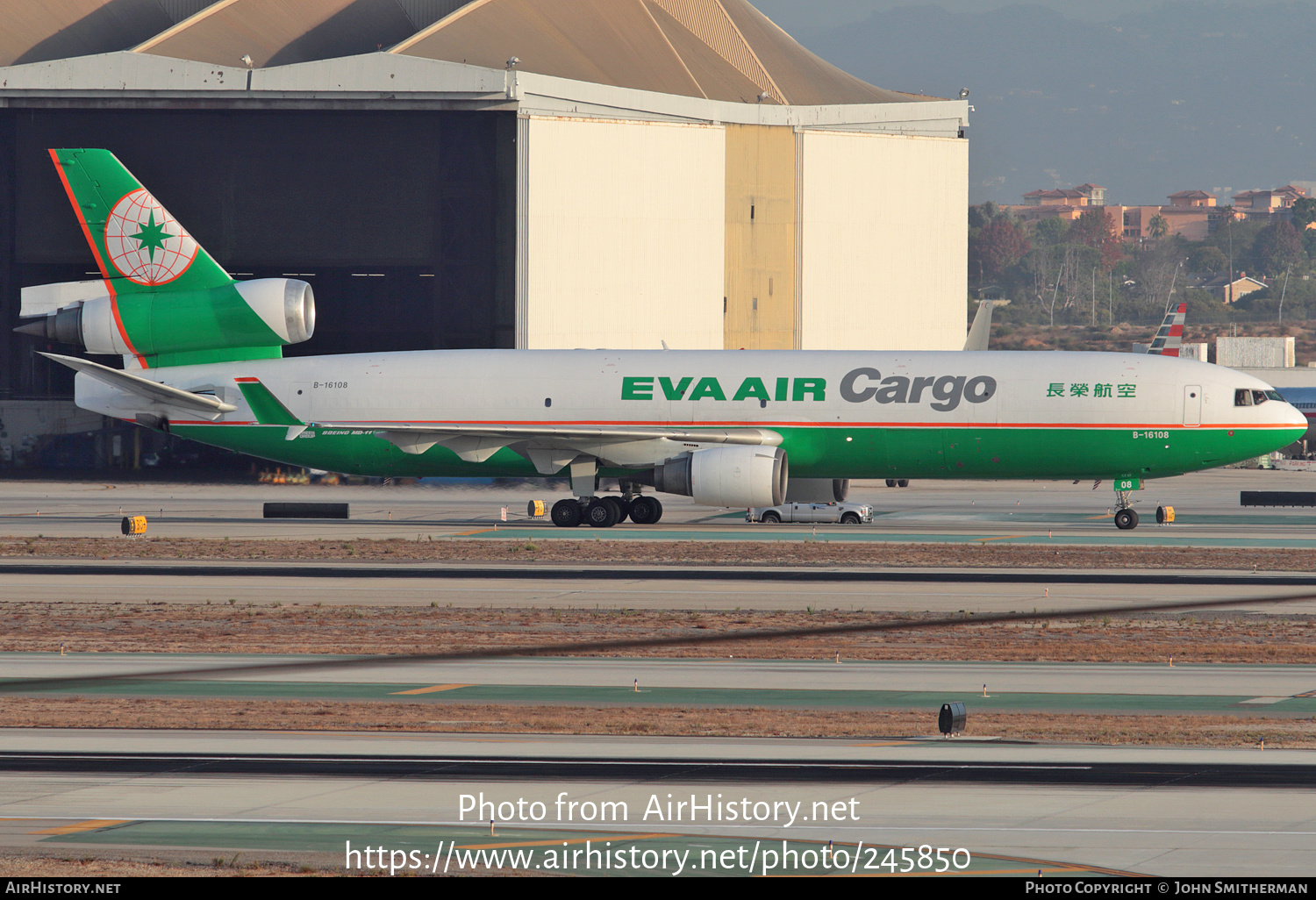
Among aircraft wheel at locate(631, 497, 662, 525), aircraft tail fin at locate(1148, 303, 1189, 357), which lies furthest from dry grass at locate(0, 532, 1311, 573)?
aircraft tail fin at locate(1148, 303, 1189, 357)

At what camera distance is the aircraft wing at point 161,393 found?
45.4 meters

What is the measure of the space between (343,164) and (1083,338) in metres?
151

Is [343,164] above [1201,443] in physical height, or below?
above

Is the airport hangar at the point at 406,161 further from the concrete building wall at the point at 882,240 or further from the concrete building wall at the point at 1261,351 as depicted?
the concrete building wall at the point at 1261,351

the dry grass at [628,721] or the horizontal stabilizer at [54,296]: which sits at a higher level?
the horizontal stabilizer at [54,296]

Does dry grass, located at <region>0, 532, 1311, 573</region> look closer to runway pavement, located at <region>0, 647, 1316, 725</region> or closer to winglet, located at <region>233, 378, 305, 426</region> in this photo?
winglet, located at <region>233, 378, 305, 426</region>

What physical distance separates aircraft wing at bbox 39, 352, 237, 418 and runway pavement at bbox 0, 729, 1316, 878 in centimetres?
3009

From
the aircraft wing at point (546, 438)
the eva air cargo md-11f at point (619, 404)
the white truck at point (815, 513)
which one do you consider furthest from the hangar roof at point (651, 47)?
the white truck at point (815, 513)

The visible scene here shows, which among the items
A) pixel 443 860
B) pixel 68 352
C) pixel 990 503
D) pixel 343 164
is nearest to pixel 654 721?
pixel 443 860

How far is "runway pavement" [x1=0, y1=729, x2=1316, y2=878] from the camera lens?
12.6m

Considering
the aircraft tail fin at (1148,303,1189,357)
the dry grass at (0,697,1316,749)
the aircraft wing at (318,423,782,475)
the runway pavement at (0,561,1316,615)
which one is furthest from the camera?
the aircraft tail fin at (1148,303,1189,357)

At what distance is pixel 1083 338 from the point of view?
647 feet

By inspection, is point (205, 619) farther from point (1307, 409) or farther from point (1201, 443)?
point (1307, 409)

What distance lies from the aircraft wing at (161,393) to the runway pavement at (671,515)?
152 inches
